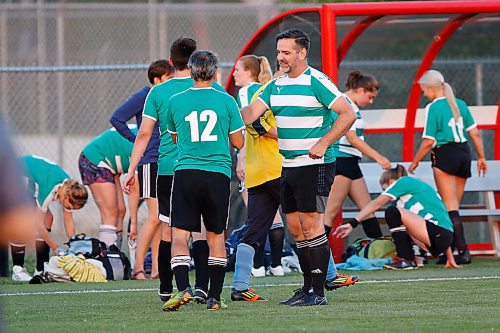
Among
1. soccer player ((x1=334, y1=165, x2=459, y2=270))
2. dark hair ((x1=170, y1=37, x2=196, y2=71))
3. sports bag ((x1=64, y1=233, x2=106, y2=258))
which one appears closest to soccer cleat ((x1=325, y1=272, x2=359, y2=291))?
dark hair ((x1=170, y1=37, x2=196, y2=71))

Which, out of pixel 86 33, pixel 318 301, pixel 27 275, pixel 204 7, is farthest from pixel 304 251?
pixel 86 33

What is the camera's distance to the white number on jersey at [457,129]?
11125mm

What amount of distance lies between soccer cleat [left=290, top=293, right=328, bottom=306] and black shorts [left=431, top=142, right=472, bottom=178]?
463 centimetres

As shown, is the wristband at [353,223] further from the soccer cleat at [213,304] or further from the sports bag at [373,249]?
the soccer cleat at [213,304]

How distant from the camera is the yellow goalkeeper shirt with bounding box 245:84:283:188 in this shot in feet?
25.4

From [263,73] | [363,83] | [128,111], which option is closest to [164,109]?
[263,73]

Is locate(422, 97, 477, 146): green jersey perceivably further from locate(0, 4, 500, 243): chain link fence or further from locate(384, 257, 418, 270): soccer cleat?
locate(0, 4, 500, 243): chain link fence

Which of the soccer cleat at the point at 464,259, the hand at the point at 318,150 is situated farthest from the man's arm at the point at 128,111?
the soccer cleat at the point at 464,259

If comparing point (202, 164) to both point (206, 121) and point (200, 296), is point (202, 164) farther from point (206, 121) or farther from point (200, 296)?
point (200, 296)

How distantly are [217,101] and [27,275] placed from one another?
14.9 ft

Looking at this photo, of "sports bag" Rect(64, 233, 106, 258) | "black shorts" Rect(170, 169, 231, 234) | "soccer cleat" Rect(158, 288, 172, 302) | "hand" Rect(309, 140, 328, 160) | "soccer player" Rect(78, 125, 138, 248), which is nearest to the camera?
"hand" Rect(309, 140, 328, 160)

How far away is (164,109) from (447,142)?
16.1ft

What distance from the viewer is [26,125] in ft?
54.5

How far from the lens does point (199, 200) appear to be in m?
6.56
